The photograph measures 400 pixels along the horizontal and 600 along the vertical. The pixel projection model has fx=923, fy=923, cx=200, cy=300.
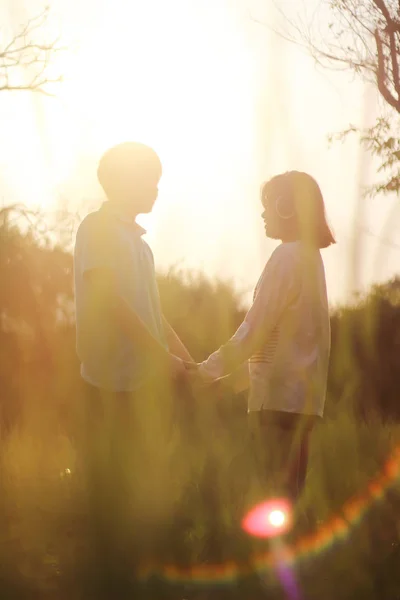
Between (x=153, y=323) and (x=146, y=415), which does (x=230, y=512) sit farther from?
(x=153, y=323)

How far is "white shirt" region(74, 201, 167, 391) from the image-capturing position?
409 cm

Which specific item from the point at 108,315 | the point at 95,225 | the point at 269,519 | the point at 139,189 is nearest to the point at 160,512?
the point at 269,519

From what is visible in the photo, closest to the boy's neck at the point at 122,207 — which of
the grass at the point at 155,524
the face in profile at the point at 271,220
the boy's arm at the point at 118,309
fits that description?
the boy's arm at the point at 118,309

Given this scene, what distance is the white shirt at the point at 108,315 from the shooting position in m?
4.09

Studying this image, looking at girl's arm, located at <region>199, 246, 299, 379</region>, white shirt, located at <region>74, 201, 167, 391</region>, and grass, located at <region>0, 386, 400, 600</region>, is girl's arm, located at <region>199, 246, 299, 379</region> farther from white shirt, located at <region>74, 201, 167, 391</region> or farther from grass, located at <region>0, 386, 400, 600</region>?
grass, located at <region>0, 386, 400, 600</region>

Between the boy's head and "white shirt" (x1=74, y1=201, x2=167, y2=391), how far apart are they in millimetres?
75

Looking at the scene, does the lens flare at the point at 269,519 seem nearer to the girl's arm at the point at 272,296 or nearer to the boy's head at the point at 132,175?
the girl's arm at the point at 272,296

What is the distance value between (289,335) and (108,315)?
2.71ft

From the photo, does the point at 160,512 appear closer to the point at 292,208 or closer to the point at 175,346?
the point at 175,346

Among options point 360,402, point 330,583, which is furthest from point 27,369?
point 330,583

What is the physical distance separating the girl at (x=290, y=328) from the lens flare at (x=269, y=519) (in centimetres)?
12

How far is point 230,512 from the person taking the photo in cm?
435

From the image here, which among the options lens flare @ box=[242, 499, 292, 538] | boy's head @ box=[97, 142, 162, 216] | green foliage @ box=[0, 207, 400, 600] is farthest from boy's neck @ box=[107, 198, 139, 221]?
lens flare @ box=[242, 499, 292, 538]

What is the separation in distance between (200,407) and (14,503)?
10.0 feet
